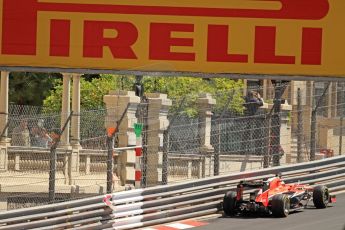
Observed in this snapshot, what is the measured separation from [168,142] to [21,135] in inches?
144

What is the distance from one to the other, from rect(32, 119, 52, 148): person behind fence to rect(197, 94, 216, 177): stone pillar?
390 centimetres

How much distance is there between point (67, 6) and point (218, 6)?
2527mm

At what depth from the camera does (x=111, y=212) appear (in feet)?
57.2

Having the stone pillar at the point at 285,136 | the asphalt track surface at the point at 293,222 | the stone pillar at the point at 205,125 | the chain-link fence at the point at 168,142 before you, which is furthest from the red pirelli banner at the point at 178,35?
the stone pillar at the point at 285,136

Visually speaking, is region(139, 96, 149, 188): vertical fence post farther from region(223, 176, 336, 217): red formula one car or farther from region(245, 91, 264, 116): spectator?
region(245, 91, 264, 116): spectator

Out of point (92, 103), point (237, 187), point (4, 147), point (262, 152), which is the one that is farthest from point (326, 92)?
point (92, 103)

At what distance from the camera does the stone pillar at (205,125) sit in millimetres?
19367

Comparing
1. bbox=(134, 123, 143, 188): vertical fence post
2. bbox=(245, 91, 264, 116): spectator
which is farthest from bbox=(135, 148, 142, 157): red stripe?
bbox=(245, 91, 264, 116): spectator

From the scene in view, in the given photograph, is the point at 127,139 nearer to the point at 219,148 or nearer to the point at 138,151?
the point at 138,151

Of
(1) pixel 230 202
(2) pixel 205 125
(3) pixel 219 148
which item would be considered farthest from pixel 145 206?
(3) pixel 219 148

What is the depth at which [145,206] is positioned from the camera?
1825cm

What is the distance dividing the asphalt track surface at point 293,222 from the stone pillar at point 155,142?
1217 mm

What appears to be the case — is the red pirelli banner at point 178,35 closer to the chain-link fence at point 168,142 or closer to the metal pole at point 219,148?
the chain-link fence at point 168,142

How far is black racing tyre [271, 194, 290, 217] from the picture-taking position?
1898cm
